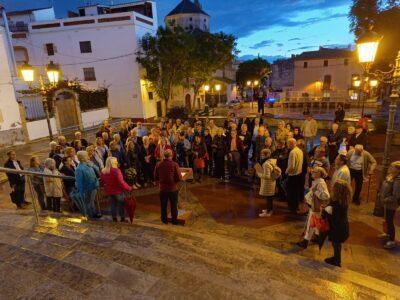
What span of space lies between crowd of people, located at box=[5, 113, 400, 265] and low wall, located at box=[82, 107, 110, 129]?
8558 millimetres

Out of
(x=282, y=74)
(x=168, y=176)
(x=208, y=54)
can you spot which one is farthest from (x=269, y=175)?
(x=282, y=74)

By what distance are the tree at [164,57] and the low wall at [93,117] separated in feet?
20.0

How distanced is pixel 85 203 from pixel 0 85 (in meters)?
12.0

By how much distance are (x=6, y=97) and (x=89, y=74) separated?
1165cm

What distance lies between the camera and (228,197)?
26.1ft

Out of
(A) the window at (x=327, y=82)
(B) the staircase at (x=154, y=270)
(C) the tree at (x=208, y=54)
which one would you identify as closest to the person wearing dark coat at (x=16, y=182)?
(B) the staircase at (x=154, y=270)

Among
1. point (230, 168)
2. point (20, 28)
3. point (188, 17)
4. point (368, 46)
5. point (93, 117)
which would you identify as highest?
point (188, 17)

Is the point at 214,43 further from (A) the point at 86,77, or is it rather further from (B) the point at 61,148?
(B) the point at 61,148

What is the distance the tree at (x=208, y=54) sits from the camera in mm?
25325

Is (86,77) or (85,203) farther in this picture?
(86,77)

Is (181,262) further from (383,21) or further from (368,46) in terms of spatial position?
(383,21)

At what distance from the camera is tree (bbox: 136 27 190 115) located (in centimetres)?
2302

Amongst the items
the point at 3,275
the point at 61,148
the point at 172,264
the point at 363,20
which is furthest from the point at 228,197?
the point at 363,20

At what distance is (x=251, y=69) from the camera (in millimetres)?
57594
